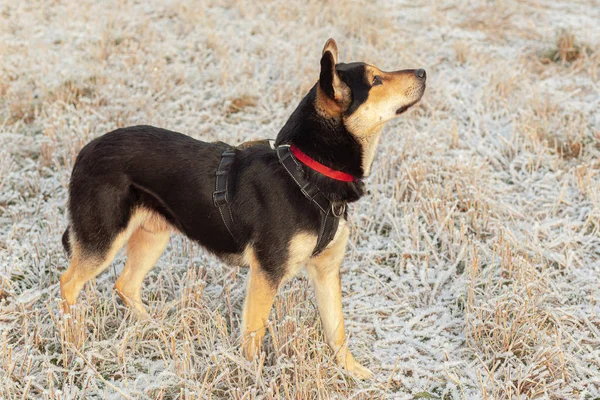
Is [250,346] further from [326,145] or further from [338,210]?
[326,145]

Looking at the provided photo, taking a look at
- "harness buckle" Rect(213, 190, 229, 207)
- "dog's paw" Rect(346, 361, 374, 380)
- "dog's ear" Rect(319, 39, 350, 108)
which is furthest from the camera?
"dog's paw" Rect(346, 361, 374, 380)

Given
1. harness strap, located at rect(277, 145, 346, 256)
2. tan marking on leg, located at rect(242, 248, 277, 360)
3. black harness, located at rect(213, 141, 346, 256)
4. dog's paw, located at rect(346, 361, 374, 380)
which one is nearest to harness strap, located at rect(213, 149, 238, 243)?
black harness, located at rect(213, 141, 346, 256)

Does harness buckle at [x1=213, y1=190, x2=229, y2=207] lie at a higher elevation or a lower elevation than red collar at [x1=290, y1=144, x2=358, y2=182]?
lower

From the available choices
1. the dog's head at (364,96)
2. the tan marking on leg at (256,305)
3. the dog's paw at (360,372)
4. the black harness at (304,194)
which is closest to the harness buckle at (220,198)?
the black harness at (304,194)

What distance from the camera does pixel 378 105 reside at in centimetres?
326

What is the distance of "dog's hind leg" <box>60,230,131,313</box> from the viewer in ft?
11.5

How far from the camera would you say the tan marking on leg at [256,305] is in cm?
320

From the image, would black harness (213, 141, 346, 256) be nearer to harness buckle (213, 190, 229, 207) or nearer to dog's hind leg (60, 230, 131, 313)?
harness buckle (213, 190, 229, 207)

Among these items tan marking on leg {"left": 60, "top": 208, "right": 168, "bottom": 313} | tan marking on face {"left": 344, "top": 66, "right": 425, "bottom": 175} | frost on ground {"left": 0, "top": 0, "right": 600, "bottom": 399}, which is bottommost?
frost on ground {"left": 0, "top": 0, "right": 600, "bottom": 399}

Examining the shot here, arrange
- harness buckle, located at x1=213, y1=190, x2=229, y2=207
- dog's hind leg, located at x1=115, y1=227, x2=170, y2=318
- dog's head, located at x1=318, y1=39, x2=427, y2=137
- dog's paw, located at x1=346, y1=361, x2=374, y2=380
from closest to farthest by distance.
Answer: dog's head, located at x1=318, y1=39, x2=427, y2=137 < harness buckle, located at x1=213, y1=190, x2=229, y2=207 < dog's paw, located at x1=346, y1=361, x2=374, y2=380 < dog's hind leg, located at x1=115, y1=227, x2=170, y2=318

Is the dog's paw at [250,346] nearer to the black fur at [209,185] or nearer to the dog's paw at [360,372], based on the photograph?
the black fur at [209,185]

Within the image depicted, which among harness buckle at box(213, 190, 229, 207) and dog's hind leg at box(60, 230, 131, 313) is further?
dog's hind leg at box(60, 230, 131, 313)

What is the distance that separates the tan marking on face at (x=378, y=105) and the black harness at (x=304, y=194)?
33cm

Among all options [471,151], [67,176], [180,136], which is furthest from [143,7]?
[180,136]
